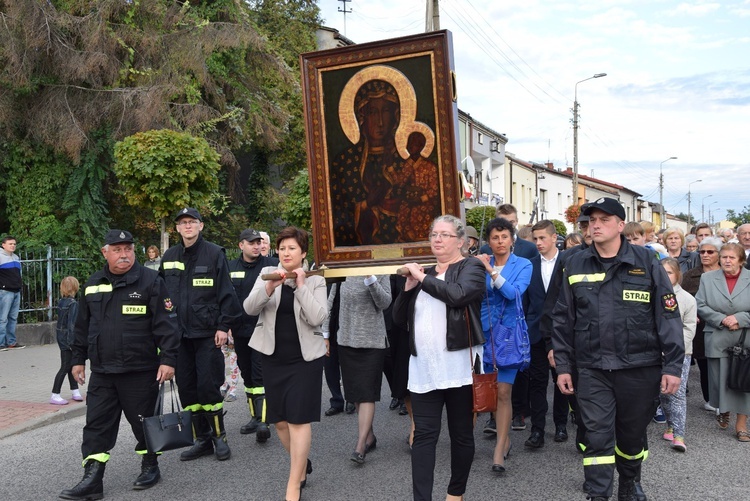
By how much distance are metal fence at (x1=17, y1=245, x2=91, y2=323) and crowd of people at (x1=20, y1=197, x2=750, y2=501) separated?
6544 millimetres

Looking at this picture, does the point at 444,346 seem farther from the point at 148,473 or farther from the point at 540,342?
the point at 148,473

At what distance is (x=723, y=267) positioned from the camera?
719 cm

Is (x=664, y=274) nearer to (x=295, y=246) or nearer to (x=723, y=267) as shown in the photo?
(x=295, y=246)

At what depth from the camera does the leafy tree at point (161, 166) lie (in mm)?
11367

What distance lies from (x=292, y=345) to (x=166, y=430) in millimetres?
1225

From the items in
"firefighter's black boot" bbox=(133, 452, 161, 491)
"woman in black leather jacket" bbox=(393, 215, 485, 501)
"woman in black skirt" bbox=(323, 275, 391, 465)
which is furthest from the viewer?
"woman in black skirt" bbox=(323, 275, 391, 465)

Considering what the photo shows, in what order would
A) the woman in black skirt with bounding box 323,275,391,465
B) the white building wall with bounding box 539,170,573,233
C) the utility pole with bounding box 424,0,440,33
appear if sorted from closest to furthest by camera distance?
the woman in black skirt with bounding box 323,275,391,465, the utility pole with bounding box 424,0,440,33, the white building wall with bounding box 539,170,573,233

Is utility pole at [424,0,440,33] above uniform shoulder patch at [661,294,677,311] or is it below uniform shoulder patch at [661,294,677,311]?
above

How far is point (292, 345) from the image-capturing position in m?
5.14

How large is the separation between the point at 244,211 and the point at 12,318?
30.8 ft

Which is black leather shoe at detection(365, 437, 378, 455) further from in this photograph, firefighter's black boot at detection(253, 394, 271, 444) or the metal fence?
the metal fence

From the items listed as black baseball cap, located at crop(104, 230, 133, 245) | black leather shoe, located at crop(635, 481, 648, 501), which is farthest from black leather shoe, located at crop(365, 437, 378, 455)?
black baseball cap, located at crop(104, 230, 133, 245)

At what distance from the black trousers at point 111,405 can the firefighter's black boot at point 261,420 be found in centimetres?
134

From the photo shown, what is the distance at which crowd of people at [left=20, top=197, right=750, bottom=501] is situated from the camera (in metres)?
4.47
